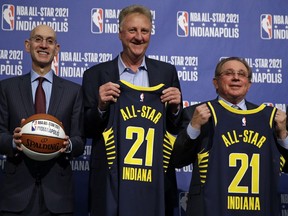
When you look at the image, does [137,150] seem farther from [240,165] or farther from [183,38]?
[183,38]

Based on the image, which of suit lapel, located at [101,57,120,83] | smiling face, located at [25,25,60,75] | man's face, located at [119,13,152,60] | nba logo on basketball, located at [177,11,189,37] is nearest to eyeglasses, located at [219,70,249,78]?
man's face, located at [119,13,152,60]

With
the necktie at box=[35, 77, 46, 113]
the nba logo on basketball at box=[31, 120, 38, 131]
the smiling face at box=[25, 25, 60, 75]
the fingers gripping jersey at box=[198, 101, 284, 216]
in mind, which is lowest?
the fingers gripping jersey at box=[198, 101, 284, 216]

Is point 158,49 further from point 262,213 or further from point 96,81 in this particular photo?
point 262,213

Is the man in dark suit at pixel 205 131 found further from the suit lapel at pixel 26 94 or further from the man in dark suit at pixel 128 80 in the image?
the suit lapel at pixel 26 94

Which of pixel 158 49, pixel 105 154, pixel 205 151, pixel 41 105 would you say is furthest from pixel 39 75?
pixel 158 49

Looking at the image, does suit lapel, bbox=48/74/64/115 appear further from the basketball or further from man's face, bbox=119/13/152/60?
man's face, bbox=119/13/152/60

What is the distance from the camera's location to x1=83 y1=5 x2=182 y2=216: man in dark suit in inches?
105

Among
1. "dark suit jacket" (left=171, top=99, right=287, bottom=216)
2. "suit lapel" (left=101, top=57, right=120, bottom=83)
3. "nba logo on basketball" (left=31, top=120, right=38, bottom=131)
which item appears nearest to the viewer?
"nba logo on basketball" (left=31, top=120, right=38, bottom=131)

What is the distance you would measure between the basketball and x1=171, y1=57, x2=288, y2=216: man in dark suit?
24.1 inches

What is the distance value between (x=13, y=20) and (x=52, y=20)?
10.7 inches

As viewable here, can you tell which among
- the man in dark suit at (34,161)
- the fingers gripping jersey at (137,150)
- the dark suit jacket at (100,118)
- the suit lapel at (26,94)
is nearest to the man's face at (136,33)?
the dark suit jacket at (100,118)

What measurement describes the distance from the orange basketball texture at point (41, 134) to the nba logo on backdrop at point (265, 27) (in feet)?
6.40

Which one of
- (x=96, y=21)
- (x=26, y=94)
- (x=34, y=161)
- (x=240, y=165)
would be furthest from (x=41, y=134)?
(x=96, y=21)

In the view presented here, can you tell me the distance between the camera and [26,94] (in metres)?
2.72
